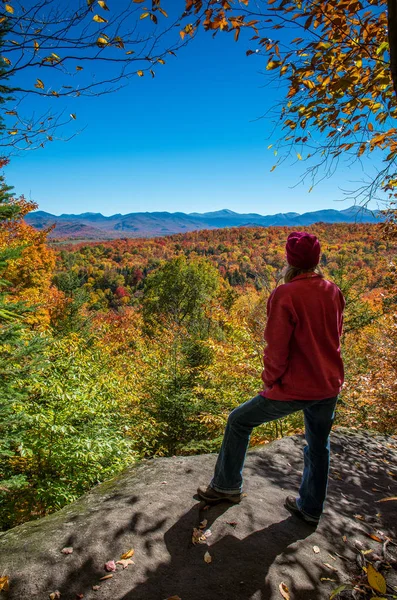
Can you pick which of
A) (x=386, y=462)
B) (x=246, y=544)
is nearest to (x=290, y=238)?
(x=246, y=544)

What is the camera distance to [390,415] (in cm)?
865

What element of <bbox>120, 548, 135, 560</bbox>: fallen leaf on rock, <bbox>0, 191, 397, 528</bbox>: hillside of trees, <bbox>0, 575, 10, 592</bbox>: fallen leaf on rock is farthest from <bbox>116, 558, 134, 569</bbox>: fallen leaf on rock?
<bbox>0, 191, 397, 528</bbox>: hillside of trees

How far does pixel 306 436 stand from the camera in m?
2.56

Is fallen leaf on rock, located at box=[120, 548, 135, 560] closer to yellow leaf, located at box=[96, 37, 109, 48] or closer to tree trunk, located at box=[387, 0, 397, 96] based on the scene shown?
tree trunk, located at box=[387, 0, 397, 96]

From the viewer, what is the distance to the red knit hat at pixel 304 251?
2.36 metres

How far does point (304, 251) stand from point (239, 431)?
1.52 m

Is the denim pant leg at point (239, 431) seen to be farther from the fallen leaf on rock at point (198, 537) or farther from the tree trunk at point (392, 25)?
the tree trunk at point (392, 25)

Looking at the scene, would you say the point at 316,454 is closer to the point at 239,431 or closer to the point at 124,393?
the point at 239,431

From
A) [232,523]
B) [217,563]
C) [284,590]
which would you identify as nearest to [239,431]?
[232,523]

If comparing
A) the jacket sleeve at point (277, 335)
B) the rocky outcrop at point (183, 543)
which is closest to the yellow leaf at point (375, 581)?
the rocky outcrop at point (183, 543)

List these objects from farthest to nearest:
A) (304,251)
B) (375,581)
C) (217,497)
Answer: (217,497) < (304,251) < (375,581)

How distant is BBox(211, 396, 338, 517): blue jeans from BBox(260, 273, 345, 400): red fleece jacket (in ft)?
0.40

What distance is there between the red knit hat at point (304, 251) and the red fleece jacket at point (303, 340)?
0.12m

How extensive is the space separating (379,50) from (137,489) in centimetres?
477
